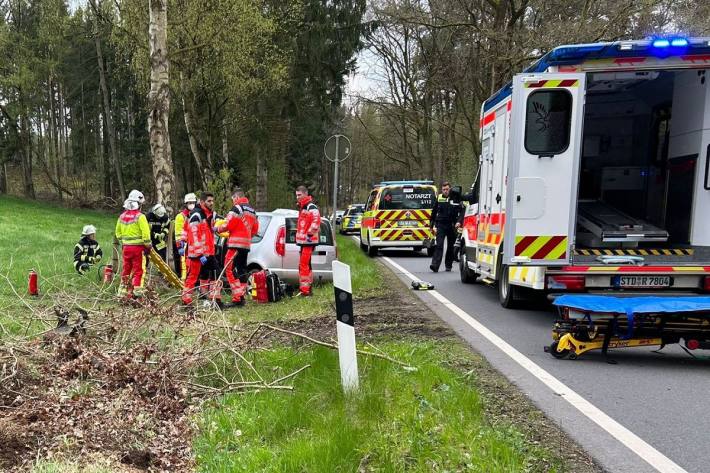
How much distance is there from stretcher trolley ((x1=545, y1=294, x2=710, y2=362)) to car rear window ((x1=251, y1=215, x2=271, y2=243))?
5946mm

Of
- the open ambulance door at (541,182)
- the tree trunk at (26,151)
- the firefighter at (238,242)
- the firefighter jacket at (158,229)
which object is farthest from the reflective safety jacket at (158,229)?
the tree trunk at (26,151)

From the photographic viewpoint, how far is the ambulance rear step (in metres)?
7.69

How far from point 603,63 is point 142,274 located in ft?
23.6

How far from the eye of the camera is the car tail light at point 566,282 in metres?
6.86

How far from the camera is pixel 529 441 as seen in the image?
3.51 meters

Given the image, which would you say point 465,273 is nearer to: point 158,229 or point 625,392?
point 158,229

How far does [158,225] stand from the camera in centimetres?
1070

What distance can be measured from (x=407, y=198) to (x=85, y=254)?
907 centimetres

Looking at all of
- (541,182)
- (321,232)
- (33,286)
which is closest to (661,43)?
(541,182)

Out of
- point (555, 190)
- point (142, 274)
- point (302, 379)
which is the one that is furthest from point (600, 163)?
point (142, 274)

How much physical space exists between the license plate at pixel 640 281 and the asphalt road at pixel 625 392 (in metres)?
0.98

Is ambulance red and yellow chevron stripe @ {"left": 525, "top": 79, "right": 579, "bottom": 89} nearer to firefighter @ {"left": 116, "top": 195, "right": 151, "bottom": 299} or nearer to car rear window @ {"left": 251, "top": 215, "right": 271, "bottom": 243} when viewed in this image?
car rear window @ {"left": 251, "top": 215, "right": 271, "bottom": 243}

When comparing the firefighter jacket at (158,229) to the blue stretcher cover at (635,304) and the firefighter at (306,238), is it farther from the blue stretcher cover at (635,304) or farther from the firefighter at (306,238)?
the blue stretcher cover at (635,304)

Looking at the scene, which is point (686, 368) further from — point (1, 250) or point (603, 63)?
point (1, 250)
